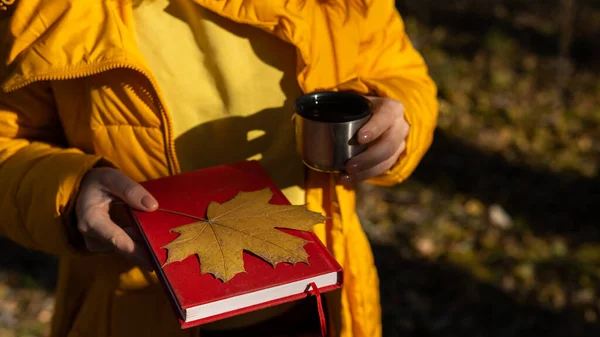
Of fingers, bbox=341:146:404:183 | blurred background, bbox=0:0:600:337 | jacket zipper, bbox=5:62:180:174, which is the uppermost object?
jacket zipper, bbox=5:62:180:174

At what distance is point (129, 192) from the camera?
5.29 ft

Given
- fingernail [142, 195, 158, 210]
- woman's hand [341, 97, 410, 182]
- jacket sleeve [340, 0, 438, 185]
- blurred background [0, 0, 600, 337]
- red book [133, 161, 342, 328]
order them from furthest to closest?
blurred background [0, 0, 600, 337], jacket sleeve [340, 0, 438, 185], woman's hand [341, 97, 410, 182], fingernail [142, 195, 158, 210], red book [133, 161, 342, 328]

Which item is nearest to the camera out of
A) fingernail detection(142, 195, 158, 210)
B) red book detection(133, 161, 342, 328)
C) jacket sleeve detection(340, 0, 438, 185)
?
red book detection(133, 161, 342, 328)

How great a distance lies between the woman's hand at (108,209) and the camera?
1.61 meters

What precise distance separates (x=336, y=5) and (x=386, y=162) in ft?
1.42

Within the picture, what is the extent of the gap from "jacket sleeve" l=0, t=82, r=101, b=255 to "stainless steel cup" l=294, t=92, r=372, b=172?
532 millimetres

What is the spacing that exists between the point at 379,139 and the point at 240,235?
49cm

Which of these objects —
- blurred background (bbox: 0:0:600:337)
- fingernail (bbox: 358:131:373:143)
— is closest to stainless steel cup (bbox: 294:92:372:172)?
fingernail (bbox: 358:131:373:143)

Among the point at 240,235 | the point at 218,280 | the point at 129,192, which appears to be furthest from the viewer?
the point at 129,192

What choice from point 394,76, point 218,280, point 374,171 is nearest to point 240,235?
point 218,280

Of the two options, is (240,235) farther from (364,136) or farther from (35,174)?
(35,174)

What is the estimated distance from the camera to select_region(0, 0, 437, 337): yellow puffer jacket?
5.50 ft

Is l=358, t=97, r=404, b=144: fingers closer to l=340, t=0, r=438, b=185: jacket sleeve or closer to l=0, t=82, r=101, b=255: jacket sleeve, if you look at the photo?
l=340, t=0, r=438, b=185: jacket sleeve

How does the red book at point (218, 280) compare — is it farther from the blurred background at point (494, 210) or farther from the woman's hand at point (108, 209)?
the blurred background at point (494, 210)
